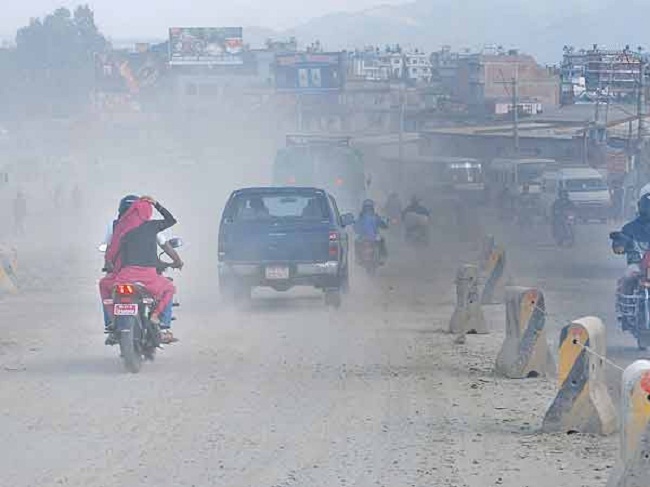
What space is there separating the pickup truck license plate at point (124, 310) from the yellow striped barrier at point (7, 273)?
12.5 meters

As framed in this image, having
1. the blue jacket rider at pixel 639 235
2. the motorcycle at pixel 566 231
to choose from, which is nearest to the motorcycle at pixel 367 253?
the motorcycle at pixel 566 231

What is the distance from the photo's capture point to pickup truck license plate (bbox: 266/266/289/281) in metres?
22.2

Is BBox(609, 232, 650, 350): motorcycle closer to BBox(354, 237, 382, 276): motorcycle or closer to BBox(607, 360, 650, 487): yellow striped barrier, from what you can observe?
BBox(607, 360, 650, 487): yellow striped barrier

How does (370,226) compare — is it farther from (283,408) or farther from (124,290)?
(283,408)

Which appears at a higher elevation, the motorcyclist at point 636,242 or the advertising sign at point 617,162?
the motorcyclist at point 636,242

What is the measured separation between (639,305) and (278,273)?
7.02m

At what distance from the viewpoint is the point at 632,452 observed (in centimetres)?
852

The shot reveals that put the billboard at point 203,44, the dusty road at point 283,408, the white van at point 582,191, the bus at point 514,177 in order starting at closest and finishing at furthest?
the dusty road at point 283,408 → the white van at point 582,191 → the bus at point 514,177 → the billboard at point 203,44

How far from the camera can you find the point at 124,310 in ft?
49.1

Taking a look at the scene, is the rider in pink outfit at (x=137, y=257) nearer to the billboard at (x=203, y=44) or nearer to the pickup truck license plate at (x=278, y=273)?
the pickup truck license plate at (x=278, y=273)

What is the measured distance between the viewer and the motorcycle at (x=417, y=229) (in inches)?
1534

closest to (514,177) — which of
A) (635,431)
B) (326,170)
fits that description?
(326,170)

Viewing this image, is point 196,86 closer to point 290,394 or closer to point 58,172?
point 58,172

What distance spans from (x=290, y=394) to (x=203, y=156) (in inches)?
4086
